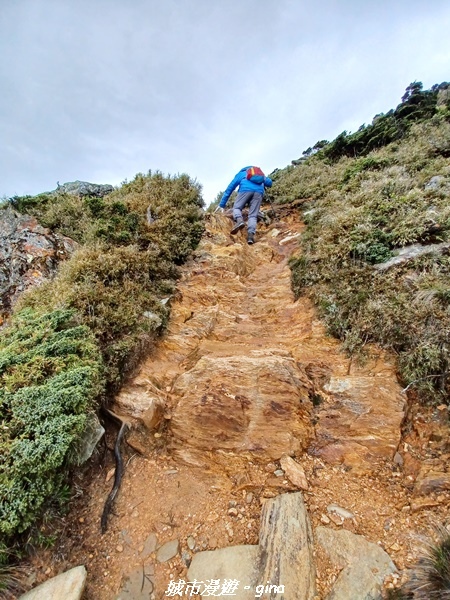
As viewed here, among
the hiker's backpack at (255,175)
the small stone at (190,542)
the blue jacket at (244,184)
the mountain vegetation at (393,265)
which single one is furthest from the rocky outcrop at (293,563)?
the hiker's backpack at (255,175)

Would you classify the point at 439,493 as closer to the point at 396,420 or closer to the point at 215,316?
the point at 396,420

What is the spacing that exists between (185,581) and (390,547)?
2095mm

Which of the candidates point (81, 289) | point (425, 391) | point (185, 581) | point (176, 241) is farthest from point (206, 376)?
point (176, 241)

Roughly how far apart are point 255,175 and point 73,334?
341 inches

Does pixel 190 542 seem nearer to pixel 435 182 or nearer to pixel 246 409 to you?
pixel 246 409

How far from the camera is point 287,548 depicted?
2766 millimetres

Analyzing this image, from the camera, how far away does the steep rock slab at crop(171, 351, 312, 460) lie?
3797mm

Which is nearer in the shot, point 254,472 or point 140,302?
point 254,472

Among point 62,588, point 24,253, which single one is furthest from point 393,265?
point 24,253

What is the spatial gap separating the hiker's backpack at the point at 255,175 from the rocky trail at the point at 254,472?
7.09 m

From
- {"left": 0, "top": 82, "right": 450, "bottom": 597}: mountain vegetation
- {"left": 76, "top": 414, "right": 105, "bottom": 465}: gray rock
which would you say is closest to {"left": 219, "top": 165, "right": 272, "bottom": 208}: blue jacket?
{"left": 0, "top": 82, "right": 450, "bottom": 597}: mountain vegetation

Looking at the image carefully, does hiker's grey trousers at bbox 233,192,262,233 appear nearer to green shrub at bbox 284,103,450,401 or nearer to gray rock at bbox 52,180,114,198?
green shrub at bbox 284,103,450,401

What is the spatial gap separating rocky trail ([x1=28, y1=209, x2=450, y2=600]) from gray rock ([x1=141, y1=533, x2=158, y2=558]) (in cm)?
1

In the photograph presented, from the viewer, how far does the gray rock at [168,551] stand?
296cm
